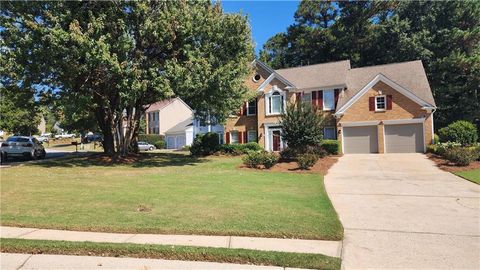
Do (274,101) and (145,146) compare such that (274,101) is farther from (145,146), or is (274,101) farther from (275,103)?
(145,146)

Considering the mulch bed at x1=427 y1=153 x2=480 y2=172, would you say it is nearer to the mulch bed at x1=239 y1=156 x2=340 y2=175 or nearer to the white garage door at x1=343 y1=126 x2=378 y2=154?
the mulch bed at x1=239 y1=156 x2=340 y2=175

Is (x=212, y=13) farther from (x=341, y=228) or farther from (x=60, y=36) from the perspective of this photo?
(x=341, y=228)

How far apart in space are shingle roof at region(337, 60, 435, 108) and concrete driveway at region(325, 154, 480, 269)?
16.4m

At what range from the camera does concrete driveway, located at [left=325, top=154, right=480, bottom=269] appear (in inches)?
227

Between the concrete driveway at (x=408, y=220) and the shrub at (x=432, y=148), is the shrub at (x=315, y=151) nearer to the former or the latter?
the concrete driveway at (x=408, y=220)

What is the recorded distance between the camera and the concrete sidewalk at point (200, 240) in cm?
614

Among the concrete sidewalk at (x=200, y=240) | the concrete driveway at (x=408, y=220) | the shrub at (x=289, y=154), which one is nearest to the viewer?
the concrete driveway at (x=408, y=220)

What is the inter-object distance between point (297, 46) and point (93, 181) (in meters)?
43.5

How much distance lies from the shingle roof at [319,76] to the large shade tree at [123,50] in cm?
1266

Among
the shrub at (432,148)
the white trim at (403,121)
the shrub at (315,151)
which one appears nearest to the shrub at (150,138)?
the white trim at (403,121)

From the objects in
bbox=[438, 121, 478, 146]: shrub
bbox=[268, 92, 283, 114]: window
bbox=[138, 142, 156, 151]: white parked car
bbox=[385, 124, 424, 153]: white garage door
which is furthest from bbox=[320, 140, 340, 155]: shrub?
bbox=[138, 142, 156, 151]: white parked car

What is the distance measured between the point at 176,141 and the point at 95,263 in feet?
163

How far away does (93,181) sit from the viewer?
1369 cm

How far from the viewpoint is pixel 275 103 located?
34.4 m
